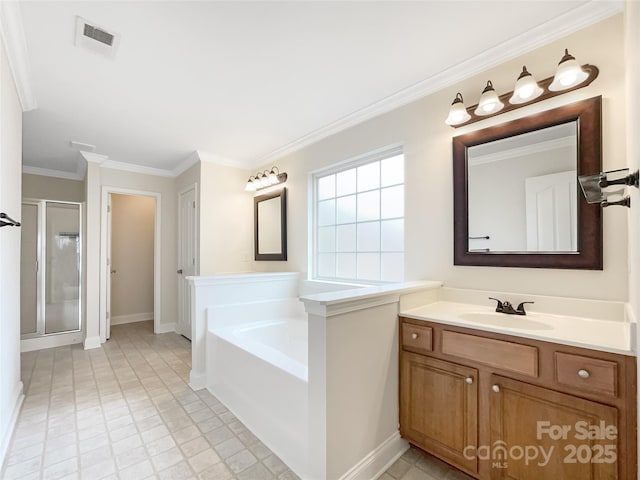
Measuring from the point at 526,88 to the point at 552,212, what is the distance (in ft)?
2.24

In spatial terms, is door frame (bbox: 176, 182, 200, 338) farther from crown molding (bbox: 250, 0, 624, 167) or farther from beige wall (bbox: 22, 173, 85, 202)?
crown molding (bbox: 250, 0, 624, 167)

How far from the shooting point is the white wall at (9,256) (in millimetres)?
1638

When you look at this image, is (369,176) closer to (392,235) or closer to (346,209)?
(346,209)

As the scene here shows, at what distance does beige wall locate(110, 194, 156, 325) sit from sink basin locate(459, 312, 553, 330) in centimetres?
499

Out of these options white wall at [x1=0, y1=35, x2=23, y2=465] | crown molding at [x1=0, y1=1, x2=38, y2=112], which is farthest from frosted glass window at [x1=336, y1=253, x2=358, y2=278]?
crown molding at [x1=0, y1=1, x2=38, y2=112]

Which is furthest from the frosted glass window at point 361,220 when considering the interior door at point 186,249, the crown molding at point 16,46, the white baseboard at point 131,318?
the white baseboard at point 131,318

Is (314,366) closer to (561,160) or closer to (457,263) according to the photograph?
(457,263)

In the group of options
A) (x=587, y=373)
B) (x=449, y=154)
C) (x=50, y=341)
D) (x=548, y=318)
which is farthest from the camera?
(x=50, y=341)

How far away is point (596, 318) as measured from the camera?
143 cm

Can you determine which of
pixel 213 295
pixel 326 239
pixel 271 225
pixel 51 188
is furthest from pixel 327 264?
pixel 51 188

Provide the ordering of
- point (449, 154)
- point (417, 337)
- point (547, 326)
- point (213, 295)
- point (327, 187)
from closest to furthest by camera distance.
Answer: point (547, 326), point (417, 337), point (449, 154), point (213, 295), point (327, 187)

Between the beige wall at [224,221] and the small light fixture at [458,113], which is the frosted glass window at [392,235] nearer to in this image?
the small light fixture at [458,113]

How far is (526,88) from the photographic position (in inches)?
60.6

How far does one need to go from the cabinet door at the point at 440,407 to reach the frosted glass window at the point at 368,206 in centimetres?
133
